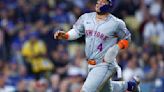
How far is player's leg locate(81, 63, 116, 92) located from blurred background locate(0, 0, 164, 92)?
13.3ft

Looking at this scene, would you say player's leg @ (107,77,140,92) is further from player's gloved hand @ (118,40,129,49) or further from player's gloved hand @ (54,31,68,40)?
player's gloved hand @ (54,31,68,40)

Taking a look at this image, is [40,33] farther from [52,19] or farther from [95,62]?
[95,62]

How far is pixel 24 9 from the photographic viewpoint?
2339 cm

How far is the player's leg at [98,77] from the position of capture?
13.9m

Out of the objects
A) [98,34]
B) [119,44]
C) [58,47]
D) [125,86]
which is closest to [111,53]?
[119,44]

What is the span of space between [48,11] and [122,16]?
222 centimetres

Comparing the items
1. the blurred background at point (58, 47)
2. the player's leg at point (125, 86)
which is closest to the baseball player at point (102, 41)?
Result: the player's leg at point (125, 86)

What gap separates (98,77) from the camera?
14.0m

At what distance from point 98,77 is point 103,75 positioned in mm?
105

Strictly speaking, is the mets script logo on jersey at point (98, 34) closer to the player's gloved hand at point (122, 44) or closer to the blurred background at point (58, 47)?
the player's gloved hand at point (122, 44)

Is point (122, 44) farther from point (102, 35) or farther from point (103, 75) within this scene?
point (103, 75)

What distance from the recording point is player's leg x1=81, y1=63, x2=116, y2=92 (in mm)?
13906

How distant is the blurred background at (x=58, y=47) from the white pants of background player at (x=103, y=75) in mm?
3954

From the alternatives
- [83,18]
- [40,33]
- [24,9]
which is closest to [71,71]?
[40,33]
